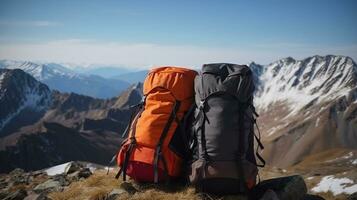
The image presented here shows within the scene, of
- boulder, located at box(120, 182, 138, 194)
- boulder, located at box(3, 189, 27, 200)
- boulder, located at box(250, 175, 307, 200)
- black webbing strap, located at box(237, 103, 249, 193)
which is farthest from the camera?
boulder, located at box(3, 189, 27, 200)

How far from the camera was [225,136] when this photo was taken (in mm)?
9250

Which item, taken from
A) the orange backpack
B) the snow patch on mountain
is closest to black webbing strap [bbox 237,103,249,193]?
the orange backpack

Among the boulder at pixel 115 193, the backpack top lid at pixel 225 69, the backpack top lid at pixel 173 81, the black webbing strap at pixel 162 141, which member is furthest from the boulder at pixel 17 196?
the backpack top lid at pixel 225 69

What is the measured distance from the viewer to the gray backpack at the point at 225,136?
9.21m

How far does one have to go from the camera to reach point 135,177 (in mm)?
10266

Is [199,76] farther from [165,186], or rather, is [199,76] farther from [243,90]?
[165,186]

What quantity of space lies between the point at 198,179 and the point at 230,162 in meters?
0.93

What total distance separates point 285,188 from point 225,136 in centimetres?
320

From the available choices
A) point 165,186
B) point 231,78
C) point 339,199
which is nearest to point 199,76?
point 231,78

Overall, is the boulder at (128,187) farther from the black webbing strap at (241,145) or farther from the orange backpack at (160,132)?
the black webbing strap at (241,145)

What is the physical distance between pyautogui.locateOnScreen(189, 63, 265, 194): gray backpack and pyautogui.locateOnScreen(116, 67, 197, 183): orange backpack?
1.87ft

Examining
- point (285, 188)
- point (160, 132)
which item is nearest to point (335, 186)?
point (285, 188)

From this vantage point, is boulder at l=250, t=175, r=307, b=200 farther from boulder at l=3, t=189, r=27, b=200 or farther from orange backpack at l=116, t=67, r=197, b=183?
boulder at l=3, t=189, r=27, b=200

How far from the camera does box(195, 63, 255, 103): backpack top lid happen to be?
9508 mm
